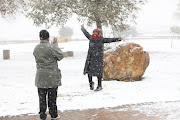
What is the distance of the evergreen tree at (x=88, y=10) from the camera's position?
1678cm

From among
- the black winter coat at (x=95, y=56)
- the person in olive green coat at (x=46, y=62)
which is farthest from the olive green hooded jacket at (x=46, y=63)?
the black winter coat at (x=95, y=56)

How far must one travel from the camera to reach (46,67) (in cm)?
465

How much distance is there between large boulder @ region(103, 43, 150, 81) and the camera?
29.9ft

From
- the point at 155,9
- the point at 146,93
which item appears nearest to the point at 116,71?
the point at 146,93

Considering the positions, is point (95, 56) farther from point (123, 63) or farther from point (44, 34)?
point (44, 34)

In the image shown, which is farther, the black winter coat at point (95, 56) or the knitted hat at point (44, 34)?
the black winter coat at point (95, 56)

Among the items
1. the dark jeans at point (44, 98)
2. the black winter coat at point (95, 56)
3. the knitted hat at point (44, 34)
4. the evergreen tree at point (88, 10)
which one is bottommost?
the dark jeans at point (44, 98)

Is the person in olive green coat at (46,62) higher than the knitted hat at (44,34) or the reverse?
the reverse

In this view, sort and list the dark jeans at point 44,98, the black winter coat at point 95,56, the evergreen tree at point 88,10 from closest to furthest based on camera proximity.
Result: the dark jeans at point 44,98
the black winter coat at point 95,56
the evergreen tree at point 88,10

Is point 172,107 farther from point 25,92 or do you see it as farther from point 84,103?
point 25,92

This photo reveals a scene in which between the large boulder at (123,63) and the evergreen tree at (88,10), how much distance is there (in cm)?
751

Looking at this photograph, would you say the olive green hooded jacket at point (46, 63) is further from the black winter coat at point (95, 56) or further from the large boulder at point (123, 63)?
the large boulder at point (123, 63)

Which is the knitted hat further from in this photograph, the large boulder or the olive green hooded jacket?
the large boulder

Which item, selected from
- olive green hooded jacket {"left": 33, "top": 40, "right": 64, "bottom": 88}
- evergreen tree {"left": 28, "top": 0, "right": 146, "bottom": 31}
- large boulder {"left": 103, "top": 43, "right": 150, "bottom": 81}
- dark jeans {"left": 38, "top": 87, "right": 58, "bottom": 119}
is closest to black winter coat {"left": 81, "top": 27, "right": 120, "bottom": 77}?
large boulder {"left": 103, "top": 43, "right": 150, "bottom": 81}
